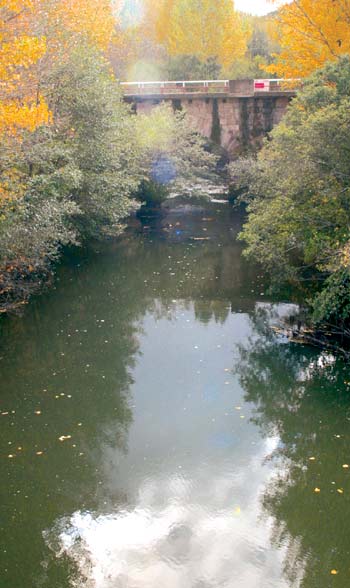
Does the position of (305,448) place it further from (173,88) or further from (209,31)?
(209,31)

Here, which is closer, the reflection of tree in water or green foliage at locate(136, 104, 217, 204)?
the reflection of tree in water

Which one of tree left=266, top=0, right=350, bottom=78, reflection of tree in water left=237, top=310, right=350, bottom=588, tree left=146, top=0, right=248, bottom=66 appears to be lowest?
reflection of tree in water left=237, top=310, right=350, bottom=588

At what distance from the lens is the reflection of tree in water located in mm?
8508

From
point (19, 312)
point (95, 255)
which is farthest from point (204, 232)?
point (19, 312)

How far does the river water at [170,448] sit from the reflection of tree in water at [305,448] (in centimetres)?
3

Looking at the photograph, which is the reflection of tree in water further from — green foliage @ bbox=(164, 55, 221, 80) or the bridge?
green foliage @ bbox=(164, 55, 221, 80)

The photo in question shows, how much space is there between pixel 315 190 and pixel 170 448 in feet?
23.8

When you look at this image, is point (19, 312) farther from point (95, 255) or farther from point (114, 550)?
point (114, 550)

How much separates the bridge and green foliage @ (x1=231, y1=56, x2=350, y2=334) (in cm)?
1859

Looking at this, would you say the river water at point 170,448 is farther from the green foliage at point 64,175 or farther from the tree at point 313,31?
the tree at point 313,31

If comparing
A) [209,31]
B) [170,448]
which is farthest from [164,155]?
[209,31]

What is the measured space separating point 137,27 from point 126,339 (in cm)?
4453

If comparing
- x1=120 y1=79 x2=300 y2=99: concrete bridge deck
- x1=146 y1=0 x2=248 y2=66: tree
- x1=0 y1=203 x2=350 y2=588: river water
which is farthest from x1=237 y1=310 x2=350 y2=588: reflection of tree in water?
x1=146 y1=0 x2=248 y2=66: tree

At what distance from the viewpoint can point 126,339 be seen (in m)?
15.6
